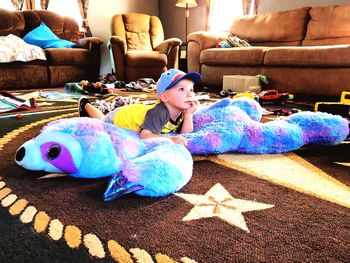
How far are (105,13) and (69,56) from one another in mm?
1901

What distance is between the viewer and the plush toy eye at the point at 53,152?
90 cm

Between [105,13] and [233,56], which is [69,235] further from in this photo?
[105,13]

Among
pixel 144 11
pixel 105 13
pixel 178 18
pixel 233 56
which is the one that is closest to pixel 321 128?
pixel 233 56

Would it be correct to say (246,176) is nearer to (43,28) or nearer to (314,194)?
(314,194)

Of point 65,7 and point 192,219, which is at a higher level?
point 65,7

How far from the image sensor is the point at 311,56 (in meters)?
2.67

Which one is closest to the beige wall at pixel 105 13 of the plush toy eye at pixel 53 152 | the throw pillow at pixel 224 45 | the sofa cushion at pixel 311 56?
the throw pillow at pixel 224 45

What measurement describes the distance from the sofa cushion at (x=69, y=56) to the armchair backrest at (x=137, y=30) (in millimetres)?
653

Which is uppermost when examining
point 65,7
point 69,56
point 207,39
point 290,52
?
point 65,7

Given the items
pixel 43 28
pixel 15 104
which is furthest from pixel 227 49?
pixel 43 28

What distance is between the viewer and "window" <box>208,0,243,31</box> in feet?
16.0

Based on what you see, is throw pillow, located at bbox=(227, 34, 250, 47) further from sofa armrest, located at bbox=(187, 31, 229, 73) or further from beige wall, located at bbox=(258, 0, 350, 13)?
beige wall, located at bbox=(258, 0, 350, 13)

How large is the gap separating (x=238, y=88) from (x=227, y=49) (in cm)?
64

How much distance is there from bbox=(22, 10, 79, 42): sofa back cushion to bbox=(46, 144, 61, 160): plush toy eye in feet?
13.0
